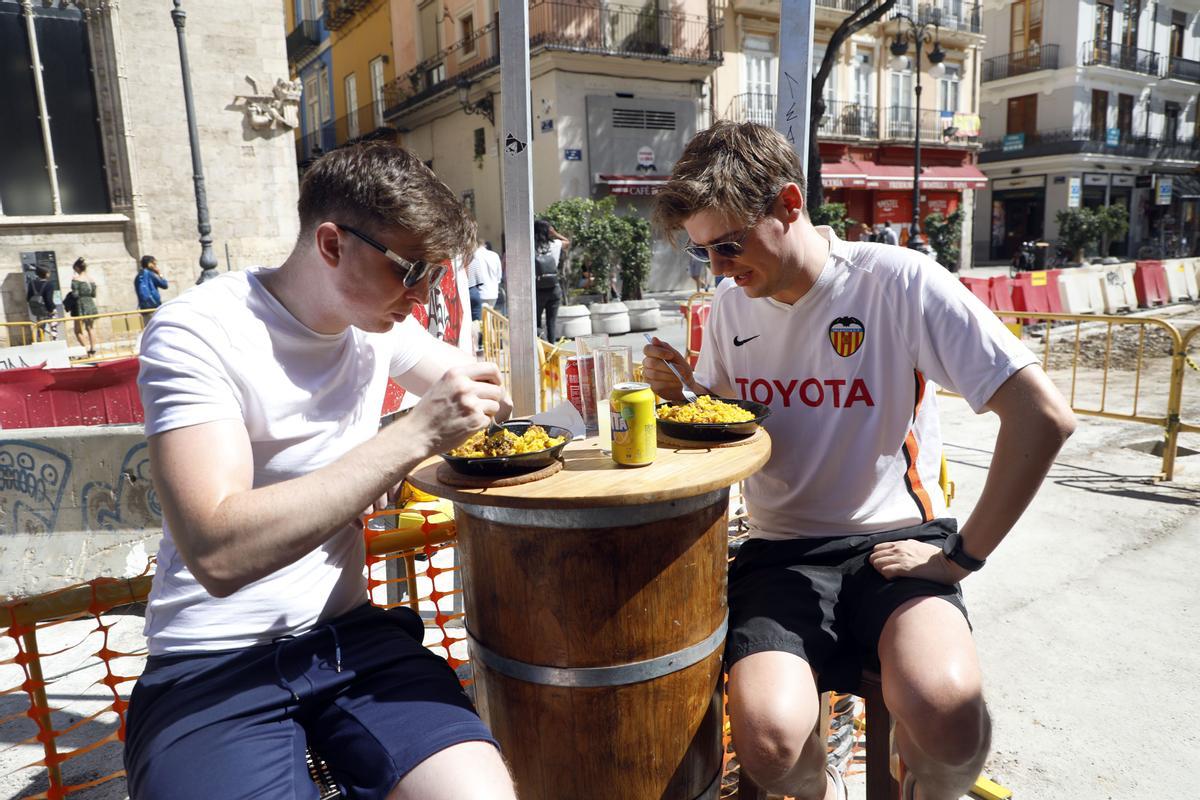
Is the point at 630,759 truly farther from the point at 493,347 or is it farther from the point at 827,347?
the point at 493,347

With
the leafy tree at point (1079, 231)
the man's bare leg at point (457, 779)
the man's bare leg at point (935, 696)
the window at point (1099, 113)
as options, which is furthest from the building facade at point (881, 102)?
the man's bare leg at point (457, 779)

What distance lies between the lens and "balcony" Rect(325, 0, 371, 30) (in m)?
30.6

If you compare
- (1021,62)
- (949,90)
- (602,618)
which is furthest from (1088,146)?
(602,618)

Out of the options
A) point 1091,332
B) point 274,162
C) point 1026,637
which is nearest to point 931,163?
point 1091,332

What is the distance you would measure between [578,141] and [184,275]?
36.2ft

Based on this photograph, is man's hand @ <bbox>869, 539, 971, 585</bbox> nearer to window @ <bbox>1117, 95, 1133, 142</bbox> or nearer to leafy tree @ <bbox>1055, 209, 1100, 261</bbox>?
leafy tree @ <bbox>1055, 209, 1100, 261</bbox>

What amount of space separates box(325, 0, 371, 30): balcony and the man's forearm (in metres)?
33.6

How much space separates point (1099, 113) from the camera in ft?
119

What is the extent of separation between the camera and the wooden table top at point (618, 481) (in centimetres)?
173

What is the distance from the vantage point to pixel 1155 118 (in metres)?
38.7

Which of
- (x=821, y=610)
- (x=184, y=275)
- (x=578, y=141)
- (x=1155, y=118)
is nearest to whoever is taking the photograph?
(x=821, y=610)

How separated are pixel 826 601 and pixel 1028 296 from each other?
14176 mm

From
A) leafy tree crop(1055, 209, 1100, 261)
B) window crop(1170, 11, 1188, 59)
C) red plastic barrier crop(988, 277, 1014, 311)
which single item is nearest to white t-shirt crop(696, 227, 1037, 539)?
red plastic barrier crop(988, 277, 1014, 311)

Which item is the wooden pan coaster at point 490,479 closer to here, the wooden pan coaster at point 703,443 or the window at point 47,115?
the wooden pan coaster at point 703,443
